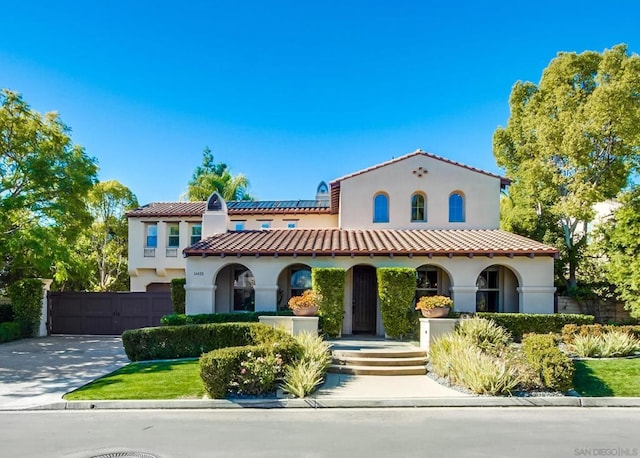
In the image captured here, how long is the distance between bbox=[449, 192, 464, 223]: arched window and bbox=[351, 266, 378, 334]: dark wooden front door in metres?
5.02

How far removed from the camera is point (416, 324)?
15.2 m

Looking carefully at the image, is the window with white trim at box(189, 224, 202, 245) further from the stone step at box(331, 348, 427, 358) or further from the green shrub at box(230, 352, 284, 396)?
the green shrub at box(230, 352, 284, 396)

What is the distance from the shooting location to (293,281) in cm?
1823

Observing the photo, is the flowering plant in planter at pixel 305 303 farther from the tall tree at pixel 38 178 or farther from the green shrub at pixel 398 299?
the tall tree at pixel 38 178

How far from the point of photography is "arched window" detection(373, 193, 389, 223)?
65.9 feet

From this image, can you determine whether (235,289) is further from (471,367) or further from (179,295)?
(471,367)

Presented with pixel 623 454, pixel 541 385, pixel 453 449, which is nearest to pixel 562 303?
pixel 541 385

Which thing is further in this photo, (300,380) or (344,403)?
(300,380)

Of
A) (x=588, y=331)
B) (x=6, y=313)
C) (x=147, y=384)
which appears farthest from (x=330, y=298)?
(x=6, y=313)

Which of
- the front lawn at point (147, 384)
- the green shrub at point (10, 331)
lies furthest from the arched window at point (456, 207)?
the green shrub at point (10, 331)

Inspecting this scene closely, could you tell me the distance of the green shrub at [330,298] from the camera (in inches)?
600

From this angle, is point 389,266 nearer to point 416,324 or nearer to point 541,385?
point 416,324

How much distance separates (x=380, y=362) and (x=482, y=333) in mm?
3131

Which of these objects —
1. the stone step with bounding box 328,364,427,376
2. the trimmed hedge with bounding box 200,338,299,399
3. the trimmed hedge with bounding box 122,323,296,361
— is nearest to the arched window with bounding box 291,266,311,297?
the trimmed hedge with bounding box 122,323,296,361
